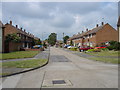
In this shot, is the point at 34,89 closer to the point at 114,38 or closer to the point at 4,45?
the point at 4,45

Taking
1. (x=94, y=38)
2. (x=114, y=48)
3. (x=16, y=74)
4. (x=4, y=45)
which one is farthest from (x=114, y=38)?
(x=16, y=74)

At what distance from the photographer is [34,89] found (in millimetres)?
5980

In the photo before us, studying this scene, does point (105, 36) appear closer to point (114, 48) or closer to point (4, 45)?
point (114, 48)

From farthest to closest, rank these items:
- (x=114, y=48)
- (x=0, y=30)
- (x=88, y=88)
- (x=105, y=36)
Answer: (x=105, y=36) < (x=114, y=48) < (x=0, y=30) < (x=88, y=88)

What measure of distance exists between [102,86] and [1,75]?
5.85 m

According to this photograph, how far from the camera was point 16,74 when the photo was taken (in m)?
9.20

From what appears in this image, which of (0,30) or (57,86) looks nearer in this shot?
(57,86)

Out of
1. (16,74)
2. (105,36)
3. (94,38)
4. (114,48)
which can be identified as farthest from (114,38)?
(16,74)

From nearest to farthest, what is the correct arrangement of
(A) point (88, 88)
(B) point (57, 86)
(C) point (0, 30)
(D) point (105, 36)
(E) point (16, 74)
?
(A) point (88, 88), (B) point (57, 86), (E) point (16, 74), (C) point (0, 30), (D) point (105, 36)

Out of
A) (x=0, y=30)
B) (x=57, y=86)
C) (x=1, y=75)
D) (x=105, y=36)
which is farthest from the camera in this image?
(x=105, y=36)

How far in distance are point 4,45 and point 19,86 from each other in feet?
84.0

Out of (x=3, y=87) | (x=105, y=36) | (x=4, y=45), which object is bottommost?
(x=3, y=87)

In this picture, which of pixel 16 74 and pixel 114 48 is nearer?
pixel 16 74

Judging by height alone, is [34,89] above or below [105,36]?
below
